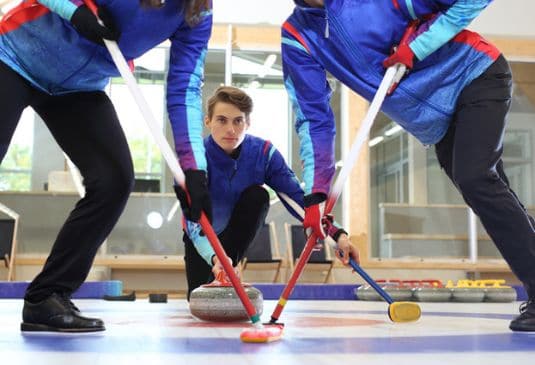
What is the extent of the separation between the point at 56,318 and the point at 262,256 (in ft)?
16.8

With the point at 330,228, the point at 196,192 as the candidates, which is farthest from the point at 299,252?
the point at 196,192

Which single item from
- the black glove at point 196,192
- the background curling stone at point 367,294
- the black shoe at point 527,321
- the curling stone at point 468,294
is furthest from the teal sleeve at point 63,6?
the curling stone at point 468,294

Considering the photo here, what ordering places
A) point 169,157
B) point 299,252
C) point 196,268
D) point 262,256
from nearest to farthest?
point 169,157 → point 196,268 → point 262,256 → point 299,252

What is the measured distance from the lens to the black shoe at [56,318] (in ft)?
5.51

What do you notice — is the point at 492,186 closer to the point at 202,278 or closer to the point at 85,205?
the point at 85,205

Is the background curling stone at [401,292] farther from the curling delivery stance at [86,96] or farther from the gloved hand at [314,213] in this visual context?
the curling delivery stance at [86,96]

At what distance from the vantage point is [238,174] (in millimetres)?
2750

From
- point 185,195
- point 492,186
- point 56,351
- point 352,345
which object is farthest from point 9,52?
point 492,186

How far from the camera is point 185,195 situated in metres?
1.66

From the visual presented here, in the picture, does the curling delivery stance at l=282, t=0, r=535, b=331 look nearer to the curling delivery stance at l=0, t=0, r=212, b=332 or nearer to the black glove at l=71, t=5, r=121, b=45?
the curling delivery stance at l=0, t=0, r=212, b=332

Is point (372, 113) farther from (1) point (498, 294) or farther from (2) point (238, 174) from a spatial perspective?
(1) point (498, 294)

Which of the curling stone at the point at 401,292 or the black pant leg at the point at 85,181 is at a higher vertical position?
the black pant leg at the point at 85,181

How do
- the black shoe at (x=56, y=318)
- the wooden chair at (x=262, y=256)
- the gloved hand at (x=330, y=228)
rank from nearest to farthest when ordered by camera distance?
the black shoe at (x=56, y=318)
the gloved hand at (x=330, y=228)
the wooden chair at (x=262, y=256)

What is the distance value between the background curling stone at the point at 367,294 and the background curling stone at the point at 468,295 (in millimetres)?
515
